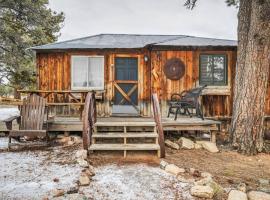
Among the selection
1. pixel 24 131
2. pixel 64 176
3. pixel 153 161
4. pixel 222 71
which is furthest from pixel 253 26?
pixel 24 131

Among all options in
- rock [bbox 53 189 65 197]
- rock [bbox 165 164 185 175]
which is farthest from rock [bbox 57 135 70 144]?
rock [bbox 53 189 65 197]

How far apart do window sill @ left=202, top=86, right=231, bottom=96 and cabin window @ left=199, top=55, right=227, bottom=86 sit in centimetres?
15

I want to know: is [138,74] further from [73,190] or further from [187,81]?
[73,190]

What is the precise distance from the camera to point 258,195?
13.0 ft

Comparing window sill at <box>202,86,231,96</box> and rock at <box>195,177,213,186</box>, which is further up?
window sill at <box>202,86,231,96</box>

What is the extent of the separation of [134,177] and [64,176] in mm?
1167

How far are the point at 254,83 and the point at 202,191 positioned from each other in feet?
13.1

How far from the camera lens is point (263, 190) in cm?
436

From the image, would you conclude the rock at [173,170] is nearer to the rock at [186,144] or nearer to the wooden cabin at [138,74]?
the rock at [186,144]

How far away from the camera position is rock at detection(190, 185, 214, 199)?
3.96 m

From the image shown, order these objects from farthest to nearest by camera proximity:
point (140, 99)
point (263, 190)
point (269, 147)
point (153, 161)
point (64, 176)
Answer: point (140, 99) < point (269, 147) < point (153, 161) < point (64, 176) < point (263, 190)

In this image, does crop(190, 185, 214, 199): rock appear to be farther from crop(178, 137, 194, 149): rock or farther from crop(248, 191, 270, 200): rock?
crop(178, 137, 194, 149): rock

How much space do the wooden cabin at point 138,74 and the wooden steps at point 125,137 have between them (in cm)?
268

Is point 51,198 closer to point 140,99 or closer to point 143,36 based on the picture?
point 140,99
